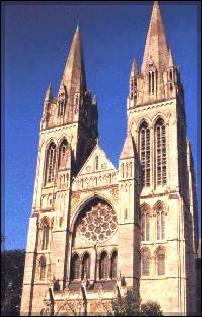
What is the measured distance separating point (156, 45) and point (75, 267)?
25.6 m

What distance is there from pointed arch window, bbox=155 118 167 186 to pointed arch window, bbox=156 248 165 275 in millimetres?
6346

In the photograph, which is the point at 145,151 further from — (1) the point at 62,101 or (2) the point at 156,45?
(2) the point at 156,45

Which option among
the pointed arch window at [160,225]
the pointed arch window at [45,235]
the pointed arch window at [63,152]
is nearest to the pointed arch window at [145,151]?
the pointed arch window at [160,225]

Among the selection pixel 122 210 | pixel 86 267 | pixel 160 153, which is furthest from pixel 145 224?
pixel 160 153

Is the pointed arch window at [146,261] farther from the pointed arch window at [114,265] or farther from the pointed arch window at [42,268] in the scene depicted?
the pointed arch window at [42,268]

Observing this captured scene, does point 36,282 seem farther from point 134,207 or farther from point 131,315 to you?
point 131,315

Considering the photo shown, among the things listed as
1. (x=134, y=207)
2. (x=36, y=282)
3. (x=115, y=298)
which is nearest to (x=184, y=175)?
(x=134, y=207)

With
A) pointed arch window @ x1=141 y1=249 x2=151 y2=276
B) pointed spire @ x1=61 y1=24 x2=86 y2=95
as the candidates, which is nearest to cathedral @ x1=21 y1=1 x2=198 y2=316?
pointed arch window @ x1=141 y1=249 x2=151 y2=276

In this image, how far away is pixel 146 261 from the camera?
3722cm

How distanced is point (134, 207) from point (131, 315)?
451 inches

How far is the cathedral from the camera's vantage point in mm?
35969

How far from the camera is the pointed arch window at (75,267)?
39.7 m

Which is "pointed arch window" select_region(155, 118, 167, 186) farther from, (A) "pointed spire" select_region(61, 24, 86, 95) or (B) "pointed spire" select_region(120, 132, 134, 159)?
(A) "pointed spire" select_region(61, 24, 86, 95)

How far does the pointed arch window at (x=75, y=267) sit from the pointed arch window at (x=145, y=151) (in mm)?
9172
